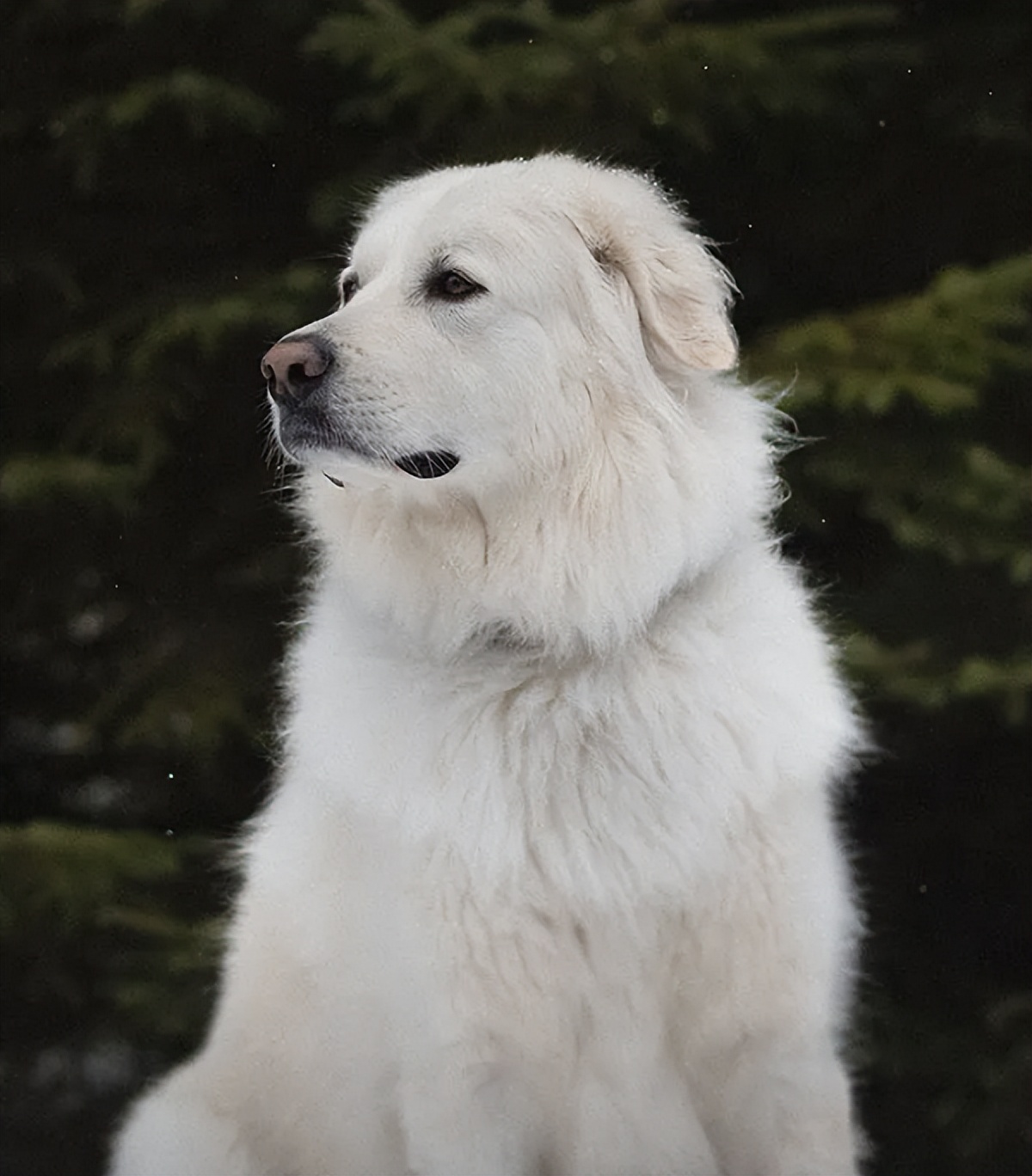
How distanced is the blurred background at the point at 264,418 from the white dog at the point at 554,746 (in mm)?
1301

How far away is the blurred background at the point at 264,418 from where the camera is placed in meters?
3.95

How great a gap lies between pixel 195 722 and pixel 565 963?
2108 mm

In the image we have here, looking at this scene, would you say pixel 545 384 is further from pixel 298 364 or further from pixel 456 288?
pixel 298 364

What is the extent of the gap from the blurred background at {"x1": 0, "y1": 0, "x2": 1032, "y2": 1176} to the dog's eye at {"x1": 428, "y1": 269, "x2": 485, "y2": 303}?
150cm

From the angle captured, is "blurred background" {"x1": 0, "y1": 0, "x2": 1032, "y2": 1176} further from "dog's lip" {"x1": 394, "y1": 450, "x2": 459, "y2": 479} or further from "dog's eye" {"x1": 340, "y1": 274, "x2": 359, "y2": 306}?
"dog's lip" {"x1": 394, "y1": 450, "x2": 459, "y2": 479}

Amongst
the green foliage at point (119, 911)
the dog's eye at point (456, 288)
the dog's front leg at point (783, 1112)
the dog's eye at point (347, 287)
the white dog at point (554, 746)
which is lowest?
the green foliage at point (119, 911)

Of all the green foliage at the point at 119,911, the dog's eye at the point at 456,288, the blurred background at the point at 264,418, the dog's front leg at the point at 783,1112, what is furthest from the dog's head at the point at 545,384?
the green foliage at the point at 119,911

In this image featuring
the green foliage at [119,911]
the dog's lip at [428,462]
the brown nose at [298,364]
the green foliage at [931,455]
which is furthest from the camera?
the green foliage at [119,911]

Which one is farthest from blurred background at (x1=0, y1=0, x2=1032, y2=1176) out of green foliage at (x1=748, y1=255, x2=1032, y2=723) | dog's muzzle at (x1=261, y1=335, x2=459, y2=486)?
dog's muzzle at (x1=261, y1=335, x2=459, y2=486)

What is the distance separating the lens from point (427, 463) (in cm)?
240

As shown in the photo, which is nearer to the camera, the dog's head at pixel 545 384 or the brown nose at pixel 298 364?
the brown nose at pixel 298 364

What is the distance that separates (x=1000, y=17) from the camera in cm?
435

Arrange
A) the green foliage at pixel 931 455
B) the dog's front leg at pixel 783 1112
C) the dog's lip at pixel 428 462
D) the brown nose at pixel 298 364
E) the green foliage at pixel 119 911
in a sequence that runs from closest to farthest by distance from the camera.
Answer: the brown nose at pixel 298 364
the dog's lip at pixel 428 462
the dog's front leg at pixel 783 1112
the green foliage at pixel 931 455
the green foliage at pixel 119 911

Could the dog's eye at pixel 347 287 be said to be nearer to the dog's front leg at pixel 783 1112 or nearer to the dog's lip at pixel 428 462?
the dog's lip at pixel 428 462
